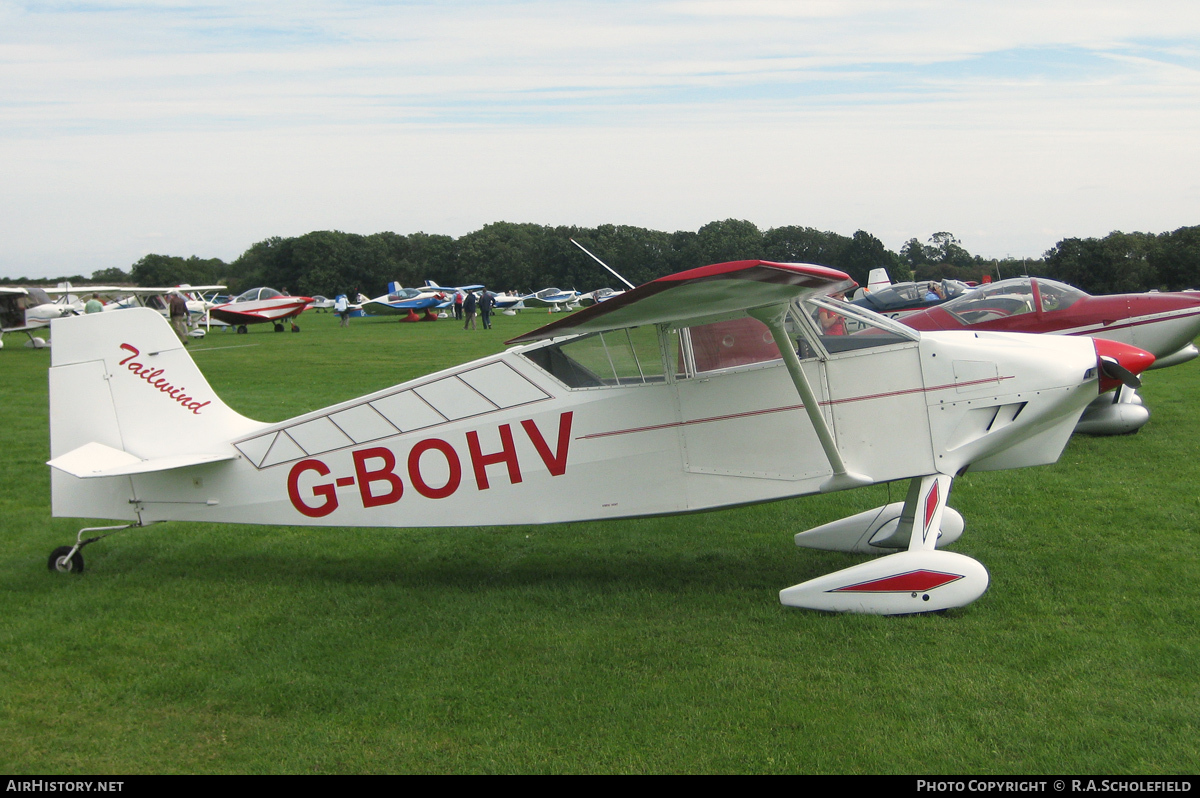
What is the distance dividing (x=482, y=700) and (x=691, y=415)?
7.28ft

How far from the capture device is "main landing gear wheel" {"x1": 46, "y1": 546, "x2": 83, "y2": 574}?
659cm

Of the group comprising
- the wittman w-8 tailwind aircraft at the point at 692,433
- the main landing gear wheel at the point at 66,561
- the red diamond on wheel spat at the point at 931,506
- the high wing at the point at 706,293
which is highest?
the high wing at the point at 706,293

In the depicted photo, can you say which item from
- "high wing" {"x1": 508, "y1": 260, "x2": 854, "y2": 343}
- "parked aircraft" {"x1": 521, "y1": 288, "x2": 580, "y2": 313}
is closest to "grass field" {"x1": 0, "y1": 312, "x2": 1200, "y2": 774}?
"high wing" {"x1": 508, "y1": 260, "x2": 854, "y2": 343}

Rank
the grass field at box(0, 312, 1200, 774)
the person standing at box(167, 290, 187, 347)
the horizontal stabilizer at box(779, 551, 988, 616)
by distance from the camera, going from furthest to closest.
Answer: the person standing at box(167, 290, 187, 347), the horizontal stabilizer at box(779, 551, 988, 616), the grass field at box(0, 312, 1200, 774)

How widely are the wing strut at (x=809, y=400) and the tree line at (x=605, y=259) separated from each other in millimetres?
900

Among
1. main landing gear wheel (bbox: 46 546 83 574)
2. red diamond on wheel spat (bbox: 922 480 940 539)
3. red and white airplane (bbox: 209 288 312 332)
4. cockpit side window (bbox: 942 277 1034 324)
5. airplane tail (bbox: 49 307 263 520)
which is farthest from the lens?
red and white airplane (bbox: 209 288 312 332)

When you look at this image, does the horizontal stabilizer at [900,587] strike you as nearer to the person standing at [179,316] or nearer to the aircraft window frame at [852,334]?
the aircraft window frame at [852,334]

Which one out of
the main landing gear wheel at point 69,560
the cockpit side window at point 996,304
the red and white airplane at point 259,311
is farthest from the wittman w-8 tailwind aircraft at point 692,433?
the red and white airplane at point 259,311

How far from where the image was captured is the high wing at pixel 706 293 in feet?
14.4

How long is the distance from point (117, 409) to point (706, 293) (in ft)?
14.4

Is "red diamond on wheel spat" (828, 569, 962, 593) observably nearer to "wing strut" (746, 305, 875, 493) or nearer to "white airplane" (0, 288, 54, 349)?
"wing strut" (746, 305, 875, 493)

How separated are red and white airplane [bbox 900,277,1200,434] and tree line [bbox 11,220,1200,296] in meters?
2.67

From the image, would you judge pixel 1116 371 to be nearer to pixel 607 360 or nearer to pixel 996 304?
pixel 607 360
